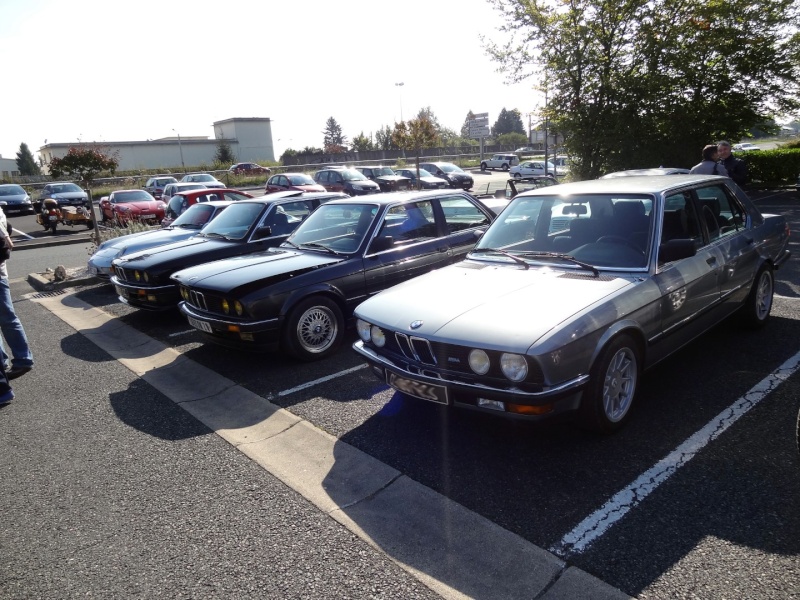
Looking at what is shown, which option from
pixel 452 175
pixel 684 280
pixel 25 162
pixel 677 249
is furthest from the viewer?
pixel 25 162

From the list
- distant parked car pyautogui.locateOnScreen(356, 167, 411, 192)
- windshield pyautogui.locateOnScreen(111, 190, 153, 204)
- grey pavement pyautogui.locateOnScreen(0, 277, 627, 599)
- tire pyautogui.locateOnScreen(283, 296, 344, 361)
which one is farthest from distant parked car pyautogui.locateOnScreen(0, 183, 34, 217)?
tire pyautogui.locateOnScreen(283, 296, 344, 361)

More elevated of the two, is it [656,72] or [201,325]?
[656,72]

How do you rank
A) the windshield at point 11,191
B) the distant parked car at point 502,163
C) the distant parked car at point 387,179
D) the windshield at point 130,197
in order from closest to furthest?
the windshield at point 130,197
the distant parked car at point 387,179
the windshield at point 11,191
the distant parked car at point 502,163

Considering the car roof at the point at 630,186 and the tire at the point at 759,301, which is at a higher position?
the car roof at the point at 630,186

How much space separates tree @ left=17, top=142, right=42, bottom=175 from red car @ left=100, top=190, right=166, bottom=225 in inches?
2856

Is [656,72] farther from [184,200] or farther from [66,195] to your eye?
[66,195]

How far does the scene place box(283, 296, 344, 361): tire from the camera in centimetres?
546

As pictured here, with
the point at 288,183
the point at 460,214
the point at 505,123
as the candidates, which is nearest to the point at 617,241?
the point at 460,214

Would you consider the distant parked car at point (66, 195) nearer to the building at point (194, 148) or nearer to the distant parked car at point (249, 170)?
the distant parked car at point (249, 170)

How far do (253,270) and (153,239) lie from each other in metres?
4.18

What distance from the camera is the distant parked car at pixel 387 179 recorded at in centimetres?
2594

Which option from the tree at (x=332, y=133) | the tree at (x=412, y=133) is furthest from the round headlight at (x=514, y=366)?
the tree at (x=332, y=133)

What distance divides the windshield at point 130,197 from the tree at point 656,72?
13241 mm

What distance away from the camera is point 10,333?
17.6 feet
